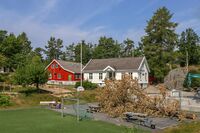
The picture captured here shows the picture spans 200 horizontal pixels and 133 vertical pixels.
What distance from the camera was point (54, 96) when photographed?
32250 millimetres

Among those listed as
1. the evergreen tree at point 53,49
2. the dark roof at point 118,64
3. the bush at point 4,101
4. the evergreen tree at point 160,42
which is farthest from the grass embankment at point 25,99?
the evergreen tree at point 53,49

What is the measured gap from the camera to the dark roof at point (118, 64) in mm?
50906

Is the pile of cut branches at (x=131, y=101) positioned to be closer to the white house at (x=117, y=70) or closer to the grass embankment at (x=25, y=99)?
the grass embankment at (x=25, y=99)

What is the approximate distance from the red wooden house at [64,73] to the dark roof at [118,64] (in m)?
5.07

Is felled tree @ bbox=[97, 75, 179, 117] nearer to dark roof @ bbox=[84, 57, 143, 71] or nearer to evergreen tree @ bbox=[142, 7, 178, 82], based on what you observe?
dark roof @ bbox=[84, 57, 143, 71]

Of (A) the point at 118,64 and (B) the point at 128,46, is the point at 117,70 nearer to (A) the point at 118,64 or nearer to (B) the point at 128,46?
(A) the point at 118,64

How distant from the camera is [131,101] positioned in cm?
2375

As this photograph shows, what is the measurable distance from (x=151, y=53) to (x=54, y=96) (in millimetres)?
32226

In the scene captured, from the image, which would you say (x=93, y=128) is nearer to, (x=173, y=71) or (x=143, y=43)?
(x=173, y=71)

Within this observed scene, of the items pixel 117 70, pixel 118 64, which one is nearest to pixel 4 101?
pixel 117 70

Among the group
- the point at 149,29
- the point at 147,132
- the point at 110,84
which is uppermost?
the point at 149,29

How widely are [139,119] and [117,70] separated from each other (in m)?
33.2

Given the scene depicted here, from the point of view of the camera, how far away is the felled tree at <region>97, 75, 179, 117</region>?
21.9 meters

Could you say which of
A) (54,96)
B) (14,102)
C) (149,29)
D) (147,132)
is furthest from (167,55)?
(147,132)
